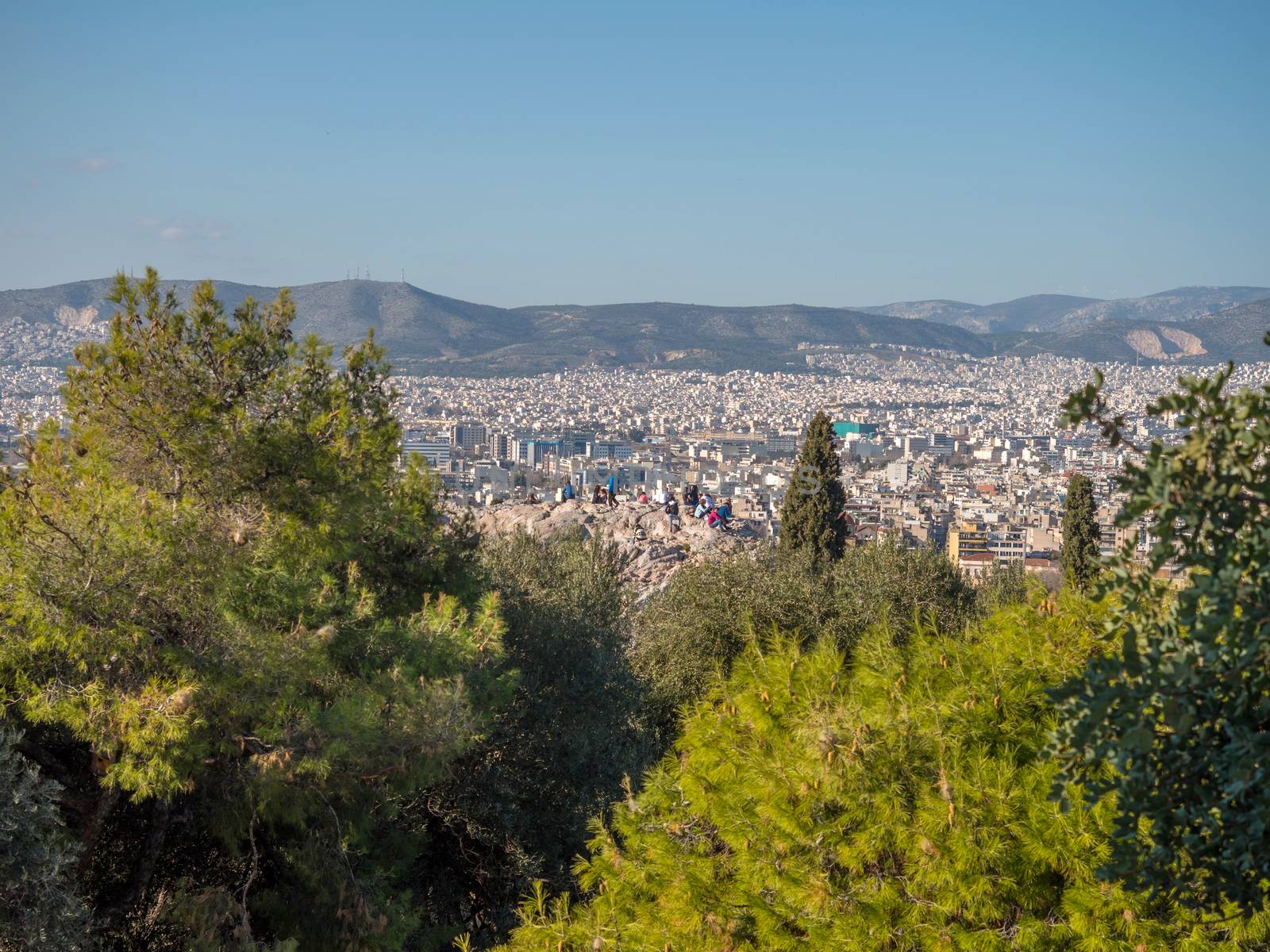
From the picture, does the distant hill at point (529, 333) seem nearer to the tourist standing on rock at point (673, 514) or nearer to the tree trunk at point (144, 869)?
the tourist standing on rock at point (673, 514)

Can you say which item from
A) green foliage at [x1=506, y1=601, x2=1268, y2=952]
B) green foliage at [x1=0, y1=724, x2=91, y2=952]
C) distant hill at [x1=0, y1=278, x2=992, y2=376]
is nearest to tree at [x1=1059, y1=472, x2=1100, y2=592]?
green foliage at [x1=506, y1=601, x2=1268, y2=952]

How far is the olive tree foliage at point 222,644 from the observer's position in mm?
6590

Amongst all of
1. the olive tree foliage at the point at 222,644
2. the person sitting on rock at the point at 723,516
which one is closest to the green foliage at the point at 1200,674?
the olive tree foliage at the point at 222,644

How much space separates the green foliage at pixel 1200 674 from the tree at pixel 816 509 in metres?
18.1

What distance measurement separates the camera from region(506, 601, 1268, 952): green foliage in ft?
16.9

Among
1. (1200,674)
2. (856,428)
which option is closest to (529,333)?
(856,428)

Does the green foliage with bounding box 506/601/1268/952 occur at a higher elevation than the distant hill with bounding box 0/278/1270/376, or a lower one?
lower

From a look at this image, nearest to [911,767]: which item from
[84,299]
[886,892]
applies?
[886,892]

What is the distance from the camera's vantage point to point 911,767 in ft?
18.6

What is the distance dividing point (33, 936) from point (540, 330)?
183 m

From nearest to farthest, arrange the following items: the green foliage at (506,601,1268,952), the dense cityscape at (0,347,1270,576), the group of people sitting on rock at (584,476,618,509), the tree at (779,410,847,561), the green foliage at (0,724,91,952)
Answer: the green foliage at (506,601,1268,952) → the green foliage at (0,724,91,952) → the tree at (779,410,847,561) → the group of people sitting on rock at (584,476,618,509) → the dense cityscape at (0,347,1270,576)

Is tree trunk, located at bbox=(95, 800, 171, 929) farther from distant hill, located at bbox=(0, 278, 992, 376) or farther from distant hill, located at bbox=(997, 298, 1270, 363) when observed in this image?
distant hill, located at bbox=(997, 298, 1270, 363)

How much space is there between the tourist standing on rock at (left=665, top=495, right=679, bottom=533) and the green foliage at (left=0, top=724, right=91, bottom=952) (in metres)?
18.3

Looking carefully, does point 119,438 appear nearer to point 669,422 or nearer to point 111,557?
point 111,557
